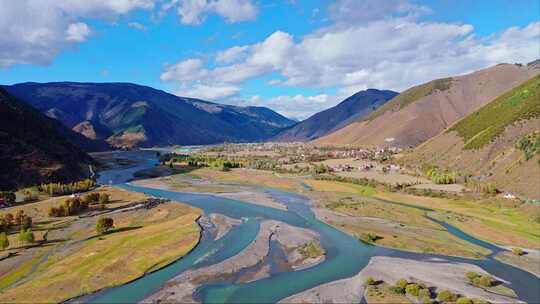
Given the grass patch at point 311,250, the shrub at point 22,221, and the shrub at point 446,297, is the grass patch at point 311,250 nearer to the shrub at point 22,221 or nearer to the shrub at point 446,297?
the shrub at point 446,297

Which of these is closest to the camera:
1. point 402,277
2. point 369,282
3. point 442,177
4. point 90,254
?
point 369,282

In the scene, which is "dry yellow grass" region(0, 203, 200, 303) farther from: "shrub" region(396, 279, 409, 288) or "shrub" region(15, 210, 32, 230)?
"shrub" region(396, 279, 409, 288)

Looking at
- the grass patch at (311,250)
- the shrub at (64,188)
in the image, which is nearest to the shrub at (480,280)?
the grass patch at (311,250)

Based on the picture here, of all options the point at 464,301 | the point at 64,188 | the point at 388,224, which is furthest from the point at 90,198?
the point at 464,301

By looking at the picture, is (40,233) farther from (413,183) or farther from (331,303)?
(413,183)

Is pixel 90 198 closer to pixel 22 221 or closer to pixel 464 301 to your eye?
pixel 22 221

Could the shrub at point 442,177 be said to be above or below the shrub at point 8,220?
above
